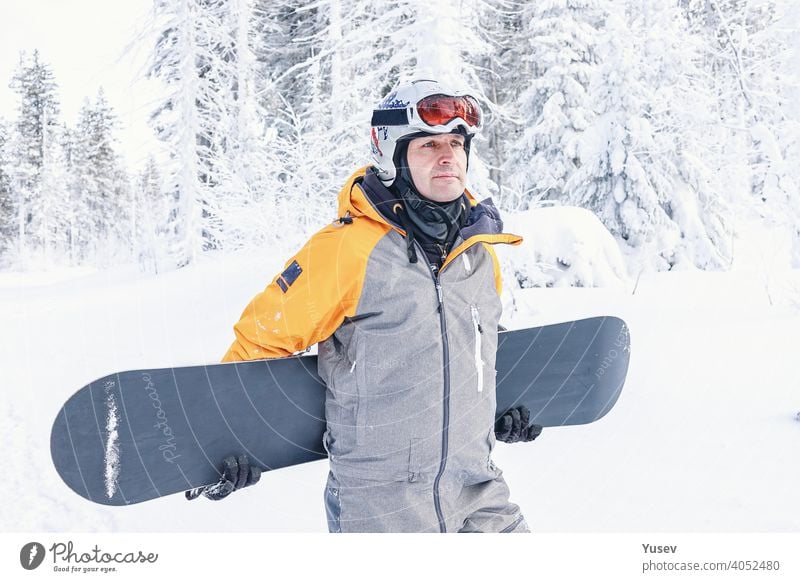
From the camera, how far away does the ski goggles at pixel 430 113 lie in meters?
1.95

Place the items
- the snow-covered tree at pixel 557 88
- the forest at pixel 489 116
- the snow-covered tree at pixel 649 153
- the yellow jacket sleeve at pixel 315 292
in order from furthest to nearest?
the snow-covered tree at pixel 557 88, the snow-covered tree at pixel 649 153, the forest at pixel 489 116, the yellow jacket sleeve at pixel 315 292

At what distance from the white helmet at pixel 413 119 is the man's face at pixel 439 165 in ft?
0.10

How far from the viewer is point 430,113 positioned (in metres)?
1.96

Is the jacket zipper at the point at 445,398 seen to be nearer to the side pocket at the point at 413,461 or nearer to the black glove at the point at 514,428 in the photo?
the side pocket at the point at 413,461

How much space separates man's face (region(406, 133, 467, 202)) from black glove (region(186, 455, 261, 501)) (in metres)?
1.07

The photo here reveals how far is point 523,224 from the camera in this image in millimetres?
6512

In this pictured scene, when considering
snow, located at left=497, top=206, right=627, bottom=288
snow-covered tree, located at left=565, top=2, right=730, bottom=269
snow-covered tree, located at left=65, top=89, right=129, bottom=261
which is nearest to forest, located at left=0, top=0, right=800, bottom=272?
snow-covered tree, located at left=565, top=2, right=730, bottom=269

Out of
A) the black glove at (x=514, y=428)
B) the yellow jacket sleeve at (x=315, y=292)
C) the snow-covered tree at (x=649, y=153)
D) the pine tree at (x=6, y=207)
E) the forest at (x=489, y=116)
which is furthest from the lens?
the pine tree at (x=6, y=207)

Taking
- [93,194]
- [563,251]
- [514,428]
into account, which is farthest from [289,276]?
[93,194]

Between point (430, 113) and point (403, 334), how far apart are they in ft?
2.47

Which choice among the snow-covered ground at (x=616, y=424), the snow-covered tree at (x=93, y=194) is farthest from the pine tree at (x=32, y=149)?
the snow-covered ground at (x=616, y=424)

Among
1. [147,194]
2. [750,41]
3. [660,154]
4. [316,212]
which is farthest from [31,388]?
[660,154]

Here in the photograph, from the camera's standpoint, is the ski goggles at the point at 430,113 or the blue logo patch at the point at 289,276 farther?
the ski goggles at the point at 430,113

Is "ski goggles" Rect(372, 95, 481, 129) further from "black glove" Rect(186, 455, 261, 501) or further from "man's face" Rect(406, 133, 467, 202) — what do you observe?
"black glove" Rect(186, 455, 261, 501)
